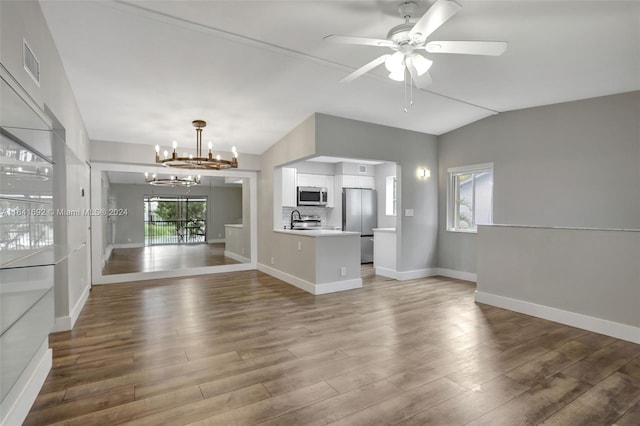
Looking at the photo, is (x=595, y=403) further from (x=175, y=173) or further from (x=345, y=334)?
(x=175, y=173)

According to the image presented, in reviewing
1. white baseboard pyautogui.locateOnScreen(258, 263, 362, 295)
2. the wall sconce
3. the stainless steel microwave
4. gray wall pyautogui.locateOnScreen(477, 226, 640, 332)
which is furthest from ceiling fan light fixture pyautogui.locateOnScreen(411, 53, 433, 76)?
the stainless steel microwave

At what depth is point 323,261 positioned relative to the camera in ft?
16.3

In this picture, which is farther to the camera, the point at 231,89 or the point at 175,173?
the point at 175,173

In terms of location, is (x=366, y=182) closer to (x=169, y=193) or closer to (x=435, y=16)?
(x=169, y=193)

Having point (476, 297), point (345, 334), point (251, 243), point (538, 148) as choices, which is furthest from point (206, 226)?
point (538, 148)

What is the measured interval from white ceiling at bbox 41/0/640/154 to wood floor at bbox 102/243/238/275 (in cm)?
217

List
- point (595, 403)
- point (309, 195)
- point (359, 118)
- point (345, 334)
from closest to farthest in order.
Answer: point (595, 403), point (345, 334), point (359, 118), point (309, 195)

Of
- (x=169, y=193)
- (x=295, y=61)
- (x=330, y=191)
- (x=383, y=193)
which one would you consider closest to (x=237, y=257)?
(x=169, y=193)

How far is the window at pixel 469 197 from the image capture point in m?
5.59

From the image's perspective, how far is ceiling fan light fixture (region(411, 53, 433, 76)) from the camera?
253 centimetres

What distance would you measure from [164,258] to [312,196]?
3.47 metres

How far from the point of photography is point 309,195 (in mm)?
7766

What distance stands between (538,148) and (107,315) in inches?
244

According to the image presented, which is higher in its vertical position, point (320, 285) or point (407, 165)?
point (407, 165)
